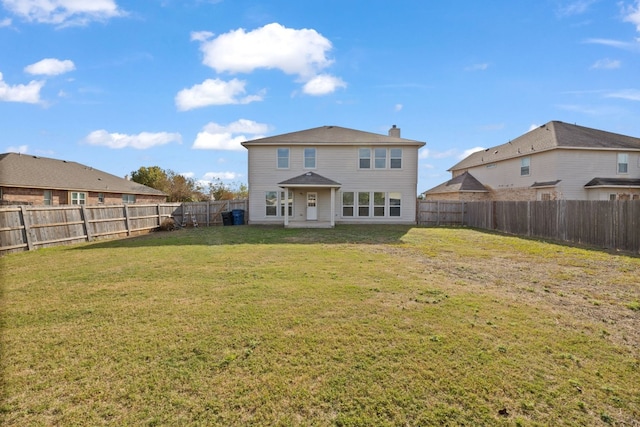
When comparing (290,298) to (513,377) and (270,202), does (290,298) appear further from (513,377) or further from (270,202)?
(270,202)

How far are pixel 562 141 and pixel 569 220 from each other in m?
11.5

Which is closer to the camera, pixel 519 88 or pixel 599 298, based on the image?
pixel 599 298

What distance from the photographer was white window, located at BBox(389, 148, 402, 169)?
64.4 feet

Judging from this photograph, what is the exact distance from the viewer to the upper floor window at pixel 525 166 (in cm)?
2305

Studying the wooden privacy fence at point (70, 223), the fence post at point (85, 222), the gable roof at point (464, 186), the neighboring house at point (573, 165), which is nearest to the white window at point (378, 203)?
the gable roof at point (464, 186)

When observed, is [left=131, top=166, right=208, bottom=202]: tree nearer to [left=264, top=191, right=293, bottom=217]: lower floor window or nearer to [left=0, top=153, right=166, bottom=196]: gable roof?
[left=0, top=153, right=166, bottom=196]: gable roof

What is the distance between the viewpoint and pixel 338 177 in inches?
780

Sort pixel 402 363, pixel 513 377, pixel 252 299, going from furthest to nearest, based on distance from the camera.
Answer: pixel 252 299 < pixel 402 363 < pixel 513 377

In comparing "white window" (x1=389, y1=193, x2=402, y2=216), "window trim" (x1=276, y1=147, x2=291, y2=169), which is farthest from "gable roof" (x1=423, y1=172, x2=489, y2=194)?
"window trim" (x1=276, y1=147, x2=291, y2=169)

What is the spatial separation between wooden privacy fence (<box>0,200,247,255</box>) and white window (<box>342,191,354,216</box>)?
1045cm

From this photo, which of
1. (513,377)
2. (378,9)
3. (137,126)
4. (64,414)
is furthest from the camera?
(137,126)

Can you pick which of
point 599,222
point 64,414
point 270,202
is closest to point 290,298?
point 64,414

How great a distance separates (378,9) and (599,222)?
11.5 meters

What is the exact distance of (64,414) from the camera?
2.46 metres
